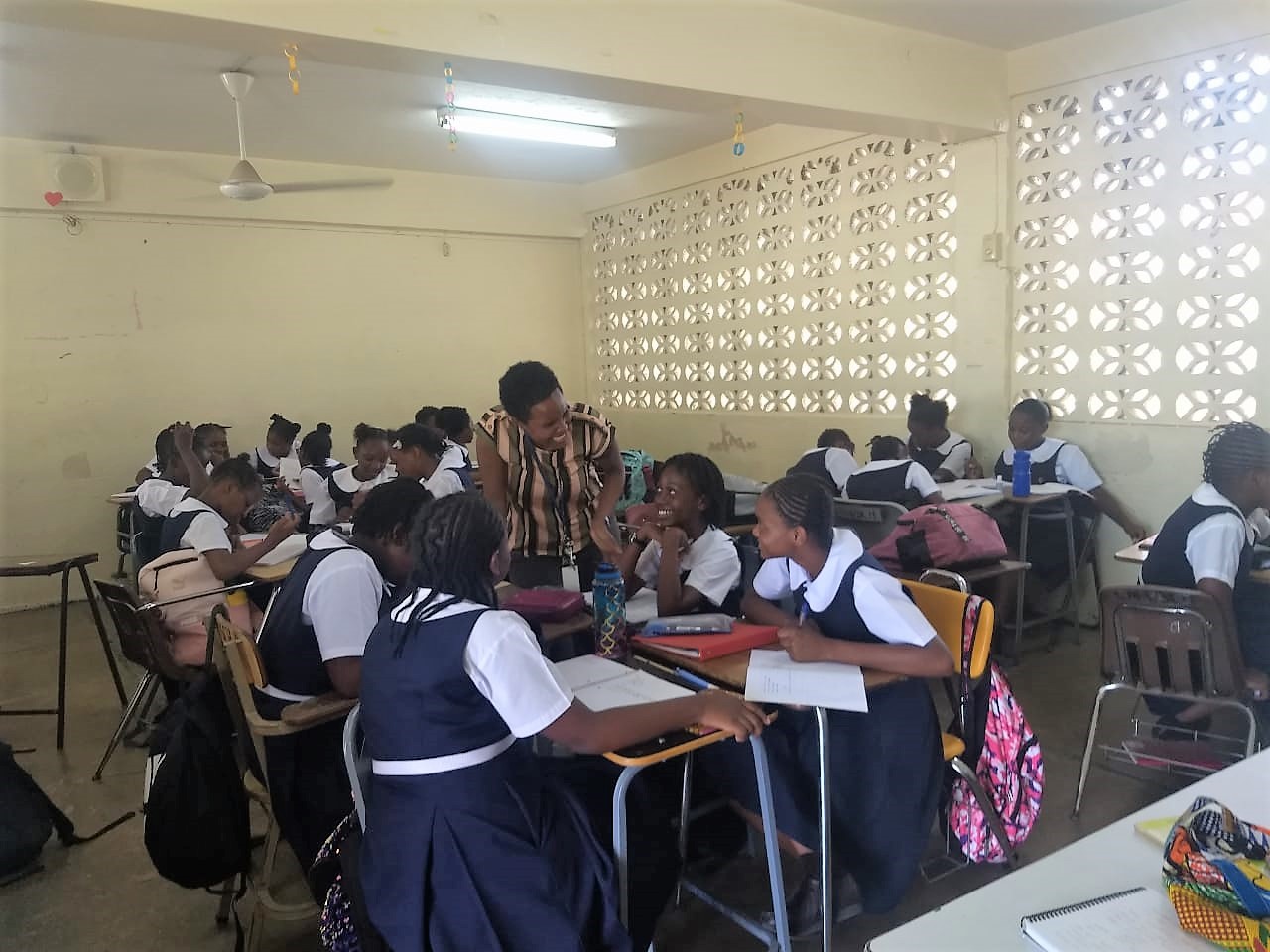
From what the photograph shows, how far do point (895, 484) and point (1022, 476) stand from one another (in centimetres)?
67

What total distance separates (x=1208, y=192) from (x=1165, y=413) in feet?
3.41

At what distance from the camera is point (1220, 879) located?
97 centimetres

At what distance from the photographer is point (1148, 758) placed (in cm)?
296

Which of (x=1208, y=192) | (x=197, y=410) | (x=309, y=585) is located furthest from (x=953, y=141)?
(x=197, y=410)

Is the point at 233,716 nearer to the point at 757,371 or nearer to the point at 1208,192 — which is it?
the point at 1208,192

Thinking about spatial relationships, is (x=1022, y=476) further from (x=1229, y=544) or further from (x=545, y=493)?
(x=545, y=493)

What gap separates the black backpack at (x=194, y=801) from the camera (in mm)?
2043

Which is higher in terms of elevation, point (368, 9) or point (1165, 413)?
point (368, 9)

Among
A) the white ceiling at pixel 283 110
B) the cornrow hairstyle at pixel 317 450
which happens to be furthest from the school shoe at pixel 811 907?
the cornrow hairstyle at pixel 317 450

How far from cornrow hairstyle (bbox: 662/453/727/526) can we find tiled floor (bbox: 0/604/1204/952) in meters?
1.03

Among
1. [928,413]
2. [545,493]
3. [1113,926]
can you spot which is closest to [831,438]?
[928,413]

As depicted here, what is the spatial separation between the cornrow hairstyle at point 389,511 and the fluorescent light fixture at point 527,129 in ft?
12.8

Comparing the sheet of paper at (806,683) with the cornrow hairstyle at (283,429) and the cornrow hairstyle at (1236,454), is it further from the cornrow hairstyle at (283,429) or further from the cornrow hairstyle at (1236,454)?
the cornrow hairstyle at (283,429)

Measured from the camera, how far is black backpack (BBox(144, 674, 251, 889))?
204 cm
